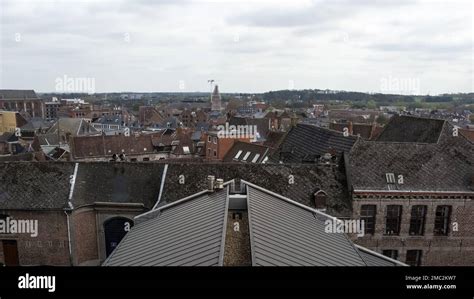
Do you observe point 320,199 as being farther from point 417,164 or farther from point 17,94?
point 17,94

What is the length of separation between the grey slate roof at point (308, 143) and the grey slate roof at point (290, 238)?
11.6m

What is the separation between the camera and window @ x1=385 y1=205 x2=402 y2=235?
25.2 metres

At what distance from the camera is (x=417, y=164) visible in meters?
26.6

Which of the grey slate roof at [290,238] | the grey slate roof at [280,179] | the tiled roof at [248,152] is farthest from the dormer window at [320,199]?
the tiled roof at [248,152]

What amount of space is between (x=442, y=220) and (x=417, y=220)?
1.64 meters

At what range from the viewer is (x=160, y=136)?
7406 cm

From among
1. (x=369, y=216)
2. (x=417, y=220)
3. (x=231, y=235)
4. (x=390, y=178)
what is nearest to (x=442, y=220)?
(x=417, y=220)

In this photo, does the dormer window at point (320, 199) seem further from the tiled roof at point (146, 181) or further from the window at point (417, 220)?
the window at point (417, 220)

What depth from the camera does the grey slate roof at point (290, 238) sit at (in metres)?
12.8

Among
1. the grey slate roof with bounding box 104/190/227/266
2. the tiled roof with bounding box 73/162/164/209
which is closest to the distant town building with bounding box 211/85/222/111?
the tiled roof with bounding box 73/162/164/209

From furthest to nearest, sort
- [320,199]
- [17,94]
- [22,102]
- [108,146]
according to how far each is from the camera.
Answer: [17,94], [22,102], [108,146], [320,199]
